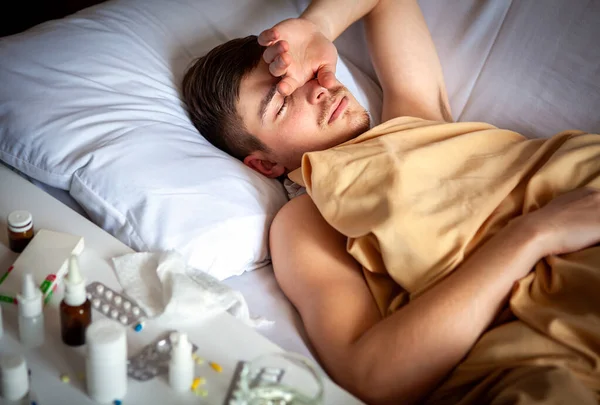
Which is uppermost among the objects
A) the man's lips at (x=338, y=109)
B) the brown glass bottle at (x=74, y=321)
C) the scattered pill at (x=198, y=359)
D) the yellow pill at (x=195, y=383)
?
the man's lips at (x=338, y=109)

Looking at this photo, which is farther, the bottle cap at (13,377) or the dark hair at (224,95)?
the dark hair at (224,95)

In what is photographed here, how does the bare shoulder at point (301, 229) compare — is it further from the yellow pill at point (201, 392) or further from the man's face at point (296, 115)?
the yellow pill at point (201, 392)

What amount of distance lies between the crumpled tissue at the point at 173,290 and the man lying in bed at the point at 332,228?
159 millimetres

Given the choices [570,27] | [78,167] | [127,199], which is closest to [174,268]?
[127,199]

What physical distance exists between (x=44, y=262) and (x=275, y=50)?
614 millimetres

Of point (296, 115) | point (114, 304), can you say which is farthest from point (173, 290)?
point (296, 115)

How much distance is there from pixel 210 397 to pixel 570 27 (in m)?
1.20

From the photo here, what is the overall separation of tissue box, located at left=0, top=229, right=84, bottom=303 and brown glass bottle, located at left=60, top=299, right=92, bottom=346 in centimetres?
9

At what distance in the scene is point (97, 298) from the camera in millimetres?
908

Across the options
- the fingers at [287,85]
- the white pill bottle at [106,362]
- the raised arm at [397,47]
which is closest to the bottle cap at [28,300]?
the white pill bottle at [106,362]

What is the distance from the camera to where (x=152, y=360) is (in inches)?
32.2

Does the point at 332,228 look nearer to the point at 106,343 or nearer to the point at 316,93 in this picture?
the point at 316,93

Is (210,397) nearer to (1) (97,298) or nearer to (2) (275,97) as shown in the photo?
(1) (97,298)

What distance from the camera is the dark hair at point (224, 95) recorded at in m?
1.35
